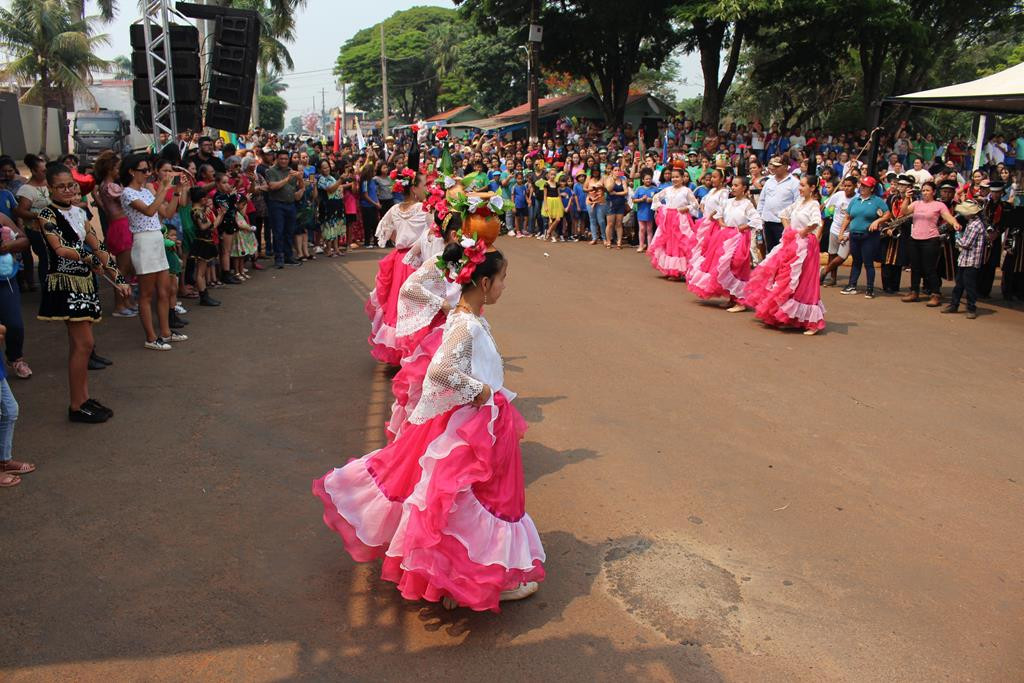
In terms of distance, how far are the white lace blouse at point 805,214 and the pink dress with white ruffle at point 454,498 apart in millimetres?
6773

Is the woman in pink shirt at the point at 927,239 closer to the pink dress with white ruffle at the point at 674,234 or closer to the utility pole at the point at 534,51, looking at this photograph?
the pink dress with white ruffle at the point at 674,234

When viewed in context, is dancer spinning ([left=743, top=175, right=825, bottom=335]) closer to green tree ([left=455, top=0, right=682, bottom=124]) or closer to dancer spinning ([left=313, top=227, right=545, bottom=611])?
dancer spinning ([left=313, top=227, right=545, bottom=611])

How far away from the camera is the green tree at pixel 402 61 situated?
72.4m

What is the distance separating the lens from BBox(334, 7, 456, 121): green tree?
72.4 m

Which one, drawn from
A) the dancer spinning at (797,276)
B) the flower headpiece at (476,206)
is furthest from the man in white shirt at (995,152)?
the flower headpiece at (476,206)

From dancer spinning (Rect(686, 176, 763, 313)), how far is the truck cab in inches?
1069

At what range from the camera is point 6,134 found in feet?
110

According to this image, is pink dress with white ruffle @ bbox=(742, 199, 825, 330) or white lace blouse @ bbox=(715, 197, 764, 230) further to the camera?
white lace blouse @ bbox=(715, 197, 764, 230)

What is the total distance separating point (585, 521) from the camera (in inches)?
188

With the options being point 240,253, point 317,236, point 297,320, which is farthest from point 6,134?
point 297,320

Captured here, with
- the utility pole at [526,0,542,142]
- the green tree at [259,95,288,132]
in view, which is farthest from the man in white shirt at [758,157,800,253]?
the green tree at [259,95,288,132]

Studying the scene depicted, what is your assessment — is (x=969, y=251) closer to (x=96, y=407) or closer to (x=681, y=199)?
(x=681, y=199)

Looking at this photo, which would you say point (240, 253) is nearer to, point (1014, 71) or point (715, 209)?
point (715, 209)

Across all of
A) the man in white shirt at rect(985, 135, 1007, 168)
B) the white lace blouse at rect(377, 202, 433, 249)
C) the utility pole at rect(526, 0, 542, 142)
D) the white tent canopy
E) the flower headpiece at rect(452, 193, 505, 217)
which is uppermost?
the utility pole at rect(526, 0, 542, 142)
